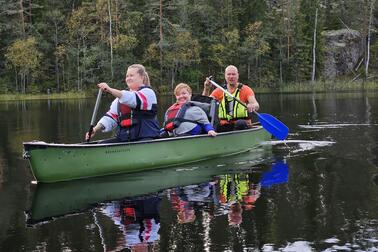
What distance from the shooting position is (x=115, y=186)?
785cm

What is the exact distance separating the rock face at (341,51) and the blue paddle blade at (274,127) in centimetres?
4428

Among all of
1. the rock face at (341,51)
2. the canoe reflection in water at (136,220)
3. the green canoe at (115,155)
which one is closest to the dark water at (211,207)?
the canoe reflection in water at (136,220)

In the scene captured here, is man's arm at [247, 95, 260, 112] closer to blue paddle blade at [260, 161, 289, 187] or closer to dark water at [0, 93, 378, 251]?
dark water at [0, 93, 378, 251]

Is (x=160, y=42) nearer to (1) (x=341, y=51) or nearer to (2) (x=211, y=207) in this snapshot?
(1) (x=341, y=51)

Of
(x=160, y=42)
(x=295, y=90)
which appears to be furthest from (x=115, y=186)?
(x=295, y=90)

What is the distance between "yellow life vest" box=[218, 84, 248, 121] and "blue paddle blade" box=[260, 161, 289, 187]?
2199mm

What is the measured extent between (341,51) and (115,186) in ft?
166

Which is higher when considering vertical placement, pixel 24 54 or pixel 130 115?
pixel 24 54

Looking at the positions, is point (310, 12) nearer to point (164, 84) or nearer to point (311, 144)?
point (164, 84)

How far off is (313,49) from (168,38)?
14.9 m

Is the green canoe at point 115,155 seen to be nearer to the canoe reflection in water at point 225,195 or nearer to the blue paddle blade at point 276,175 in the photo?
the canoe reflection in water at point 225,195

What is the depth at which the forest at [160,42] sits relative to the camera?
44.6m

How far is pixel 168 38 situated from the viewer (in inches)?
1809

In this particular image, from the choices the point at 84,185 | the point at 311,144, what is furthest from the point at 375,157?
the point at 84,185
